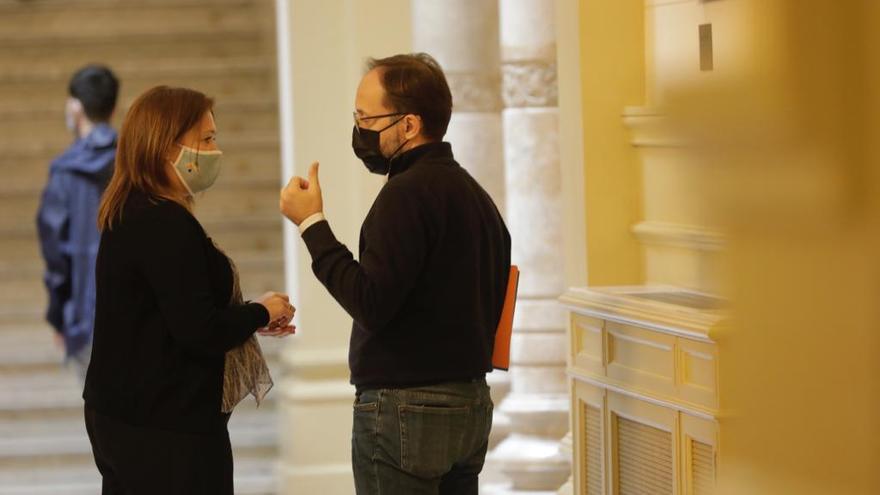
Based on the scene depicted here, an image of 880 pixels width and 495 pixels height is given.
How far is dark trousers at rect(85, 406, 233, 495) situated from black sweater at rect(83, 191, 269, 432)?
24 millimetres

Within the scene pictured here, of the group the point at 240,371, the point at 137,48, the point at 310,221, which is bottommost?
the point at 240,371

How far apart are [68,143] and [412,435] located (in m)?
6.96

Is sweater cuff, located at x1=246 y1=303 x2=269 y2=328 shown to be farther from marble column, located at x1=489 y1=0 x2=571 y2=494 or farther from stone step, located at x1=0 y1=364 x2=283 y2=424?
stone step, located at x1=0 y1=364 x2=283 y2=424

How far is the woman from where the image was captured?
8.71 ft

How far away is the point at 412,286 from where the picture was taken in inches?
100

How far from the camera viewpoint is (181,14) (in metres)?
10.0

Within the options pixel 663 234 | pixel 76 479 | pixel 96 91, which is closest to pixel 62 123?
pixel 96 91

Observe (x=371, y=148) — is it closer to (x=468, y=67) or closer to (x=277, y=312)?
(x=277, y=312)

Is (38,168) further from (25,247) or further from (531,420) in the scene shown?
(531,420)

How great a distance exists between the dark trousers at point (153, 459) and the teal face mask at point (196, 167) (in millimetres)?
506

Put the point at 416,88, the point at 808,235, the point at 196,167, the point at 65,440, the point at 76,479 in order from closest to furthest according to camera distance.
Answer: the point at 808,235 < the point at 416,88 < the point at 196,167 < the point at 76,479 < the point at 65,440

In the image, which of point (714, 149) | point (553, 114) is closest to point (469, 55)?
point (553, 114)

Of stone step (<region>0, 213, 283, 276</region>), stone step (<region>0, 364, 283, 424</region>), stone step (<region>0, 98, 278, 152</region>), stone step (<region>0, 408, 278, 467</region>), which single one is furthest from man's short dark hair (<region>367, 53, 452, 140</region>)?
stone step (<region>0, 98, 278, 152</region>)

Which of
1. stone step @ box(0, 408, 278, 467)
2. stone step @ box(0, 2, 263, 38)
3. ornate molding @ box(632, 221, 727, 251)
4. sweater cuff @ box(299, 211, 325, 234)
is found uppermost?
stone step @ box(0, 2, 263, 38)
